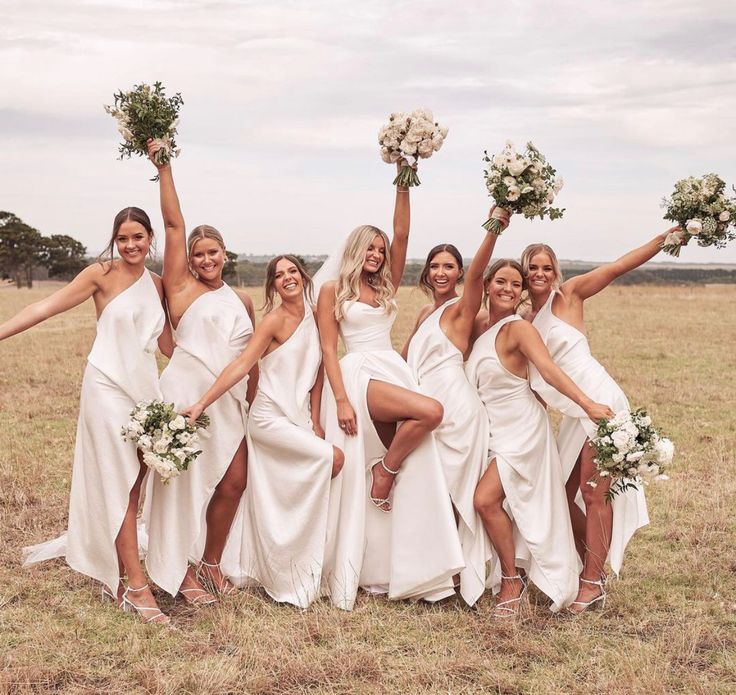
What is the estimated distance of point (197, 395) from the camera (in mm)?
6512

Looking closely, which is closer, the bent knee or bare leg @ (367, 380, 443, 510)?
bare leg @ (367, 380, 443, 510)

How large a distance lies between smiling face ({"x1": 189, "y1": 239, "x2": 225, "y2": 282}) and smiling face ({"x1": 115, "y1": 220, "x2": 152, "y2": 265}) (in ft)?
1.27

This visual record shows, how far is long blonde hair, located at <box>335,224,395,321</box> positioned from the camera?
666 cm

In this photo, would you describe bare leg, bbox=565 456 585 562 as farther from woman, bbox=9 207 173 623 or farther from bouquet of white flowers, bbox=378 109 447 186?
woman, bbox=9 207 173 623

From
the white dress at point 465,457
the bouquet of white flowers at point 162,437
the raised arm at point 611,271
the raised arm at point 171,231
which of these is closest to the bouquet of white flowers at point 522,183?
the raised arm at point 611,271

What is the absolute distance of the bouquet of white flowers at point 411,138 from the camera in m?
6.66

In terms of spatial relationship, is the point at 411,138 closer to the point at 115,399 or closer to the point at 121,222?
the point at 121,222

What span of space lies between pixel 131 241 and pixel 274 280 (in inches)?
42.2

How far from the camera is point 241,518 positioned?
6938 mm

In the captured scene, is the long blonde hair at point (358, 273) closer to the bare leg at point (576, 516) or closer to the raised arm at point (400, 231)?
the raised arm at point (400, 231)

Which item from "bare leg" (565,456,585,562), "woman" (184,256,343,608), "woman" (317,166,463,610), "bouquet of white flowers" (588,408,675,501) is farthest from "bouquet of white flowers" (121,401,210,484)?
"bare leg" (565,456,585,562)

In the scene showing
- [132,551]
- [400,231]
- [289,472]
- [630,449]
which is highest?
[400,231]

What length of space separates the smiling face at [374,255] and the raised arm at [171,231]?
4.36ft

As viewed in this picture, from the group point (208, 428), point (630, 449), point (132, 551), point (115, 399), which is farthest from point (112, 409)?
point (630, 449)
